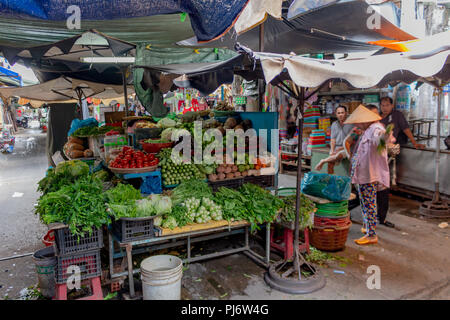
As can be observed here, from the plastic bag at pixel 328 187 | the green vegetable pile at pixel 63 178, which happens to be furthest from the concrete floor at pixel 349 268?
the green vegetable pile at pixel 63 178

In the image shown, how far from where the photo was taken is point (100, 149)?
6.46 metres

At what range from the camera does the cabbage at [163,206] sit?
3.78 meters

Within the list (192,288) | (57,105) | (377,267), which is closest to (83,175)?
(192,288)

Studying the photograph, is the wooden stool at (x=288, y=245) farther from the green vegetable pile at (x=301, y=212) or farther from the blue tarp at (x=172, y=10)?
the blue tarp at (x=172, y=10)

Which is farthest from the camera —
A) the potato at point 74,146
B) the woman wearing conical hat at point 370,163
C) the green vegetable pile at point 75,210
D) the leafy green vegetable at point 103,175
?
the potato at point 74,146

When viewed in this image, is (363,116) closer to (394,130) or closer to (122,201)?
(394,130)

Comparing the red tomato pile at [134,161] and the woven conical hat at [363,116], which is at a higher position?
the woven conical hat at [363,116]

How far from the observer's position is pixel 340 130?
22.4ft

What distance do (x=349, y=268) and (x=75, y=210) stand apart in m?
3.60

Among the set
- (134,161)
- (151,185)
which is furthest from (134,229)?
(134,161)

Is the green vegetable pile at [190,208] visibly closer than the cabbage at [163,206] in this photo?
No

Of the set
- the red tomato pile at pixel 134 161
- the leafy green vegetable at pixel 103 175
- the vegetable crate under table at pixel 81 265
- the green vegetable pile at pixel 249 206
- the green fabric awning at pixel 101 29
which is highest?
the green fabric awning at pixel 101 29

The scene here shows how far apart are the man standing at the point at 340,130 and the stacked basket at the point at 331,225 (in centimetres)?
221

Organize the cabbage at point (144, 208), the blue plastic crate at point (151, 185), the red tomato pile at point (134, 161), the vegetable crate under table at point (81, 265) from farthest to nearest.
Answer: the blue plastic crate at point (151, 185), the red tomato pile at point (134, 161), the cabbage at point (144, 208), the vegetable crate under table at point (81, 265)
